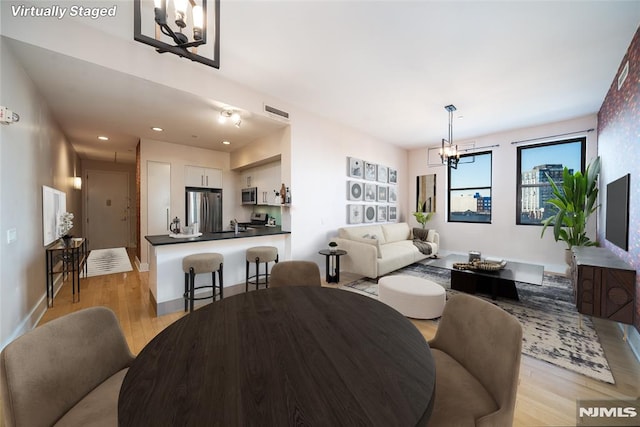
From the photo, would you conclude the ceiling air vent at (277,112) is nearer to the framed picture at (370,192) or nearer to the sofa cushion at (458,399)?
the framed picture at (370,192)

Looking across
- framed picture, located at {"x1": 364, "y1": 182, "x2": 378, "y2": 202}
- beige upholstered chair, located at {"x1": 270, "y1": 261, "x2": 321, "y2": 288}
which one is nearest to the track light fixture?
beige upholstered chair, located at {"x1": 270, "y1": 261, "x2": 321, "y2": 288}

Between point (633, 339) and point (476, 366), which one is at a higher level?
point (476, 366)

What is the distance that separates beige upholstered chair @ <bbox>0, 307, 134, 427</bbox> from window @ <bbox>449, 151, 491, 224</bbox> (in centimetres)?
663

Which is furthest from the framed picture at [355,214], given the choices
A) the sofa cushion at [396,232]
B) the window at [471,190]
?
the window at [471,190]

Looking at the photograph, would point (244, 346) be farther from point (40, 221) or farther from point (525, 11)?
point (40, 221)

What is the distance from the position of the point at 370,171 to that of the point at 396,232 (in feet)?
5.19

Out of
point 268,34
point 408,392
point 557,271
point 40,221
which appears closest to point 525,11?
point 268,34

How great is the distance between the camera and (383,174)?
603cm

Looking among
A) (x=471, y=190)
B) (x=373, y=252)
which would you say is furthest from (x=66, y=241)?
(x=471, y=190)

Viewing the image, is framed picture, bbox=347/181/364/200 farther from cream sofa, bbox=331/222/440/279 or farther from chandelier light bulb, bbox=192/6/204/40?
chandelier light bulb, bbox=192/6/204/40

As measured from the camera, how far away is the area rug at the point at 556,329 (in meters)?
2.03

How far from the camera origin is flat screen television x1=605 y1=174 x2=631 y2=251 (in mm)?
2564

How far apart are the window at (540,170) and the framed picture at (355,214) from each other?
334 centimetres

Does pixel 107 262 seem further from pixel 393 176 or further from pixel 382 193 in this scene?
pixel 393 176
